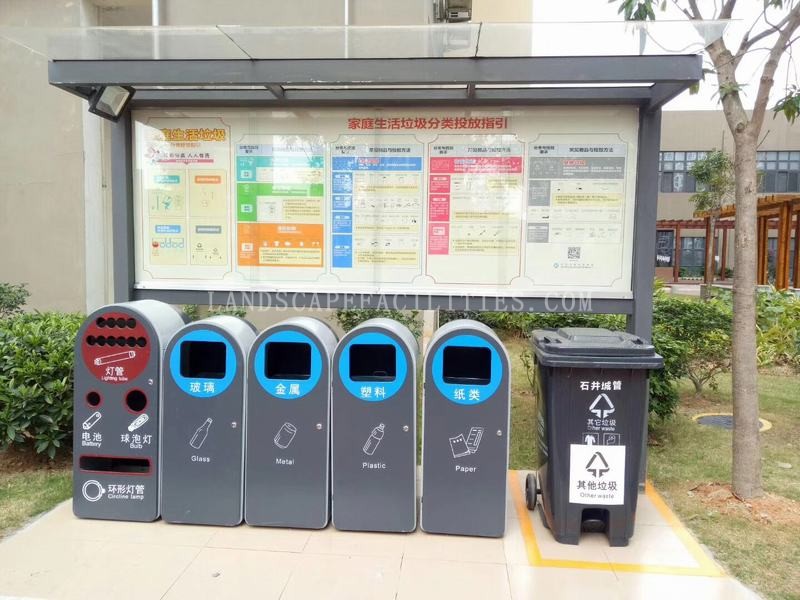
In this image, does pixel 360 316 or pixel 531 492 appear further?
pixel 360 316

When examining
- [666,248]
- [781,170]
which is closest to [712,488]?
[666,248]

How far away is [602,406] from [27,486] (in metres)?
3.86

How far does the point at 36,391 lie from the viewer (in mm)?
4059

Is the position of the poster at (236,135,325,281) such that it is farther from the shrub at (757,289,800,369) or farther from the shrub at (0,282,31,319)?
the shrub at (757,289,800,369)

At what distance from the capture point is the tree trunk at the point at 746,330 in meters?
3.76

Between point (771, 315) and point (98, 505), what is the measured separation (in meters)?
8.76

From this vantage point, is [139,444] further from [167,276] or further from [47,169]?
[47,169]

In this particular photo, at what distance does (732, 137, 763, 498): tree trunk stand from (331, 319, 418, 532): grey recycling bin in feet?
7.21

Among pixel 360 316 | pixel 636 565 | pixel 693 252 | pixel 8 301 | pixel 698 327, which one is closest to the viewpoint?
pixel 636 565

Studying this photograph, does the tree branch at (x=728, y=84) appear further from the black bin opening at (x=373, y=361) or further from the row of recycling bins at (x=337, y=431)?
the black bin opening at (x=373, y=361)

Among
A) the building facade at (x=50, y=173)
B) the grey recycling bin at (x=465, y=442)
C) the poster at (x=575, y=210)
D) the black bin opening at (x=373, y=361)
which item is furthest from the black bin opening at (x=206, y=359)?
the building facade at (x=50, y=173)

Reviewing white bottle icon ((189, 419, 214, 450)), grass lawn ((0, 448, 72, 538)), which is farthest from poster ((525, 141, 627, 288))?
grass lawn ((0, 448, 72, 538))

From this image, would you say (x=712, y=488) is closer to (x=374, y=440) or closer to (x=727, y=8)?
(x=374, y=440)

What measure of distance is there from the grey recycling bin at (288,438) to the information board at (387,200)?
970mm
